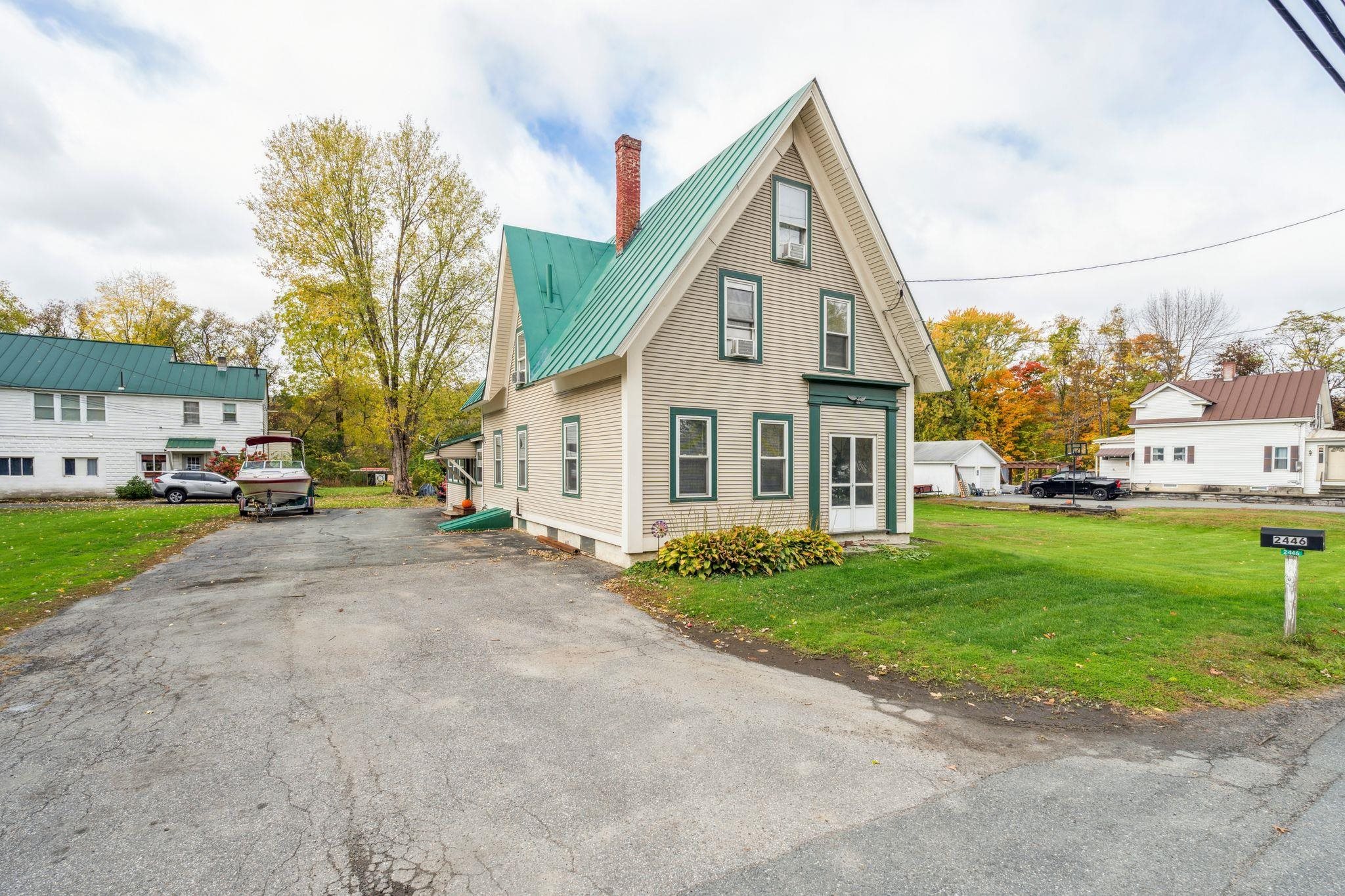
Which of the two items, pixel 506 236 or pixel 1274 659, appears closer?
pixel 1274 659

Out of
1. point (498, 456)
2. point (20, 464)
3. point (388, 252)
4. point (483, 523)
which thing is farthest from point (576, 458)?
point (20, 464)

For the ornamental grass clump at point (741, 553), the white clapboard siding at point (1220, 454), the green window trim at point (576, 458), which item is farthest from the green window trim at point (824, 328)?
the white clapboard siding at point (1220, 454)

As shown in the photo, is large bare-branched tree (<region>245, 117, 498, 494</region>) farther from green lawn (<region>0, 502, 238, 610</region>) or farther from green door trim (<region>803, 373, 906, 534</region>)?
green door trim (<region>803, 373, 906, 534</region>)

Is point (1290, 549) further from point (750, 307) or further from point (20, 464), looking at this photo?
point (20, 464)

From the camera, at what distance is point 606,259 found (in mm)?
16203

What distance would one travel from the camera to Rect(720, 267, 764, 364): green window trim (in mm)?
11727

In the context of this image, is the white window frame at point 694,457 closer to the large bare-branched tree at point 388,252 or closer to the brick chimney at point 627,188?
the brick chimney at point 627,188

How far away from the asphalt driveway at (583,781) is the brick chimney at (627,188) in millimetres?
11678

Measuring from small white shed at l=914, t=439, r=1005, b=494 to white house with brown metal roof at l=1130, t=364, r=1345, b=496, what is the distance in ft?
25.1

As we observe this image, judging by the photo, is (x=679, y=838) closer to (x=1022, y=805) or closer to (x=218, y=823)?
(x=1022, y=805)

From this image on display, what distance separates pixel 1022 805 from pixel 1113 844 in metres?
0.45

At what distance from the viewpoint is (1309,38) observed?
508 centimetres

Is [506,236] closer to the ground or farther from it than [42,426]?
farther from it

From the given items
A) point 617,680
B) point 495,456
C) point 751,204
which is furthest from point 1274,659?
point 495,456
